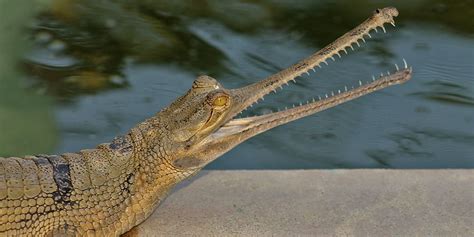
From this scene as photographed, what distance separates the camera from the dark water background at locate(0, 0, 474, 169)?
5.77m

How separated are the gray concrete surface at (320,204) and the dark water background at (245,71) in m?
0.63

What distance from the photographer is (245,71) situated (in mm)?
6617

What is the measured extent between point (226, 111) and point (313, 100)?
438 millimetres

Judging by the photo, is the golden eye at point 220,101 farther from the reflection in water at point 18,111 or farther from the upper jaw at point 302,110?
the reflection in water at point 18,111

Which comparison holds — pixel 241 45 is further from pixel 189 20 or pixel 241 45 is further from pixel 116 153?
pixel 116 153

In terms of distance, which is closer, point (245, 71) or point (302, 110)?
point (302, 110)

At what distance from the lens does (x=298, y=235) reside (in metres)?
4.44

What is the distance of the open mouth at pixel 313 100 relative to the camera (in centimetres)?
405

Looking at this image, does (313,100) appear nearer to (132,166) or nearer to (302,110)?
(302,110)

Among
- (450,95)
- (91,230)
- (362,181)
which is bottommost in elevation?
(91,230)

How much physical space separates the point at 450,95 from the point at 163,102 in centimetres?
215

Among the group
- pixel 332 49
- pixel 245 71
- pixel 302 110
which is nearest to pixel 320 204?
pixel 302 110

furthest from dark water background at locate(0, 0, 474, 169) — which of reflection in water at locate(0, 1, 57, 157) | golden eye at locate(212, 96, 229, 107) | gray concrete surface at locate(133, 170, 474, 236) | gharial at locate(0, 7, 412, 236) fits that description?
golden eye at locate(212, 96, 229, 107)

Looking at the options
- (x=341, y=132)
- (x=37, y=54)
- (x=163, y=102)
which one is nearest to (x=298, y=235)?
(x=341, y=132)
